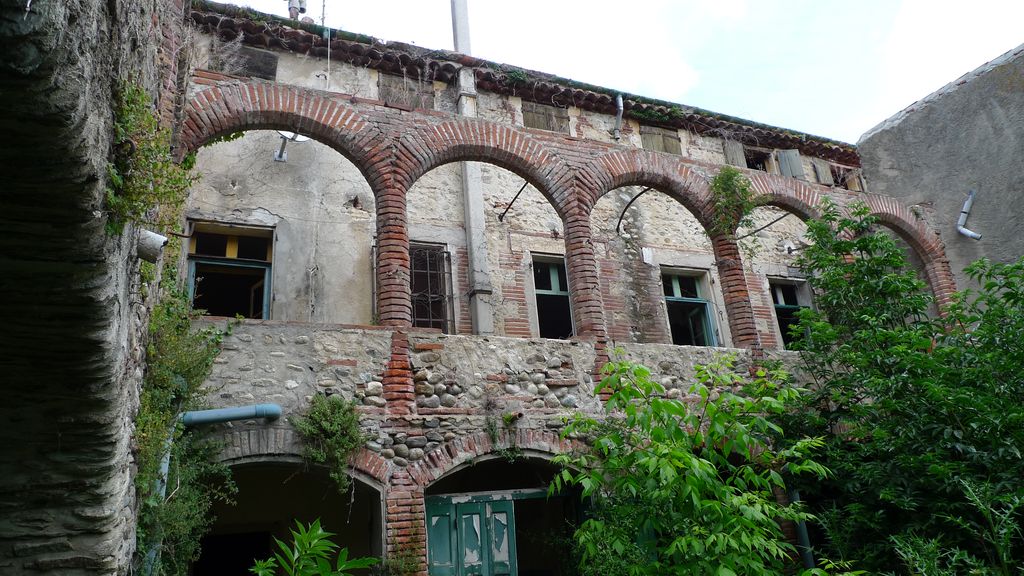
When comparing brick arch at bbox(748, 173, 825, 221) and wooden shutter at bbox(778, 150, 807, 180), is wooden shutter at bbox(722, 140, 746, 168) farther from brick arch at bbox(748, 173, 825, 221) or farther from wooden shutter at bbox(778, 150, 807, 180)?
brick arch at bbox(748, 173, 825, 221)

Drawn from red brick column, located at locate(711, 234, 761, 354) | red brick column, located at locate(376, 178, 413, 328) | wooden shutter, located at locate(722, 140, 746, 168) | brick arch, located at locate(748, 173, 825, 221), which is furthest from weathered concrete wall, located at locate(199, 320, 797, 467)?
wooden shutter, located at locate(722, 140, 746, 168)

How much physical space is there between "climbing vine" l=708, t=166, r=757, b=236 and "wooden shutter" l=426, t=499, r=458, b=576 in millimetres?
5024

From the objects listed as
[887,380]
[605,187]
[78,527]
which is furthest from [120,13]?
[887,380]

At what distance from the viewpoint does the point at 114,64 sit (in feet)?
10.2

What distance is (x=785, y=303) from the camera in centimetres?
1379

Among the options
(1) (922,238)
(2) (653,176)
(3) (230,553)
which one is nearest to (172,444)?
(3) (230,553)

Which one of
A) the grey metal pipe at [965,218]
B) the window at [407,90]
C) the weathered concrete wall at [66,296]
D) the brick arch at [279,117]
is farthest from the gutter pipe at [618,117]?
the weathered concrete wall at [66,296]

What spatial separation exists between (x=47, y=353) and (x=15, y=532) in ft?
4.15

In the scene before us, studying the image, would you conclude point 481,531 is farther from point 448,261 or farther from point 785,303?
point 785,303

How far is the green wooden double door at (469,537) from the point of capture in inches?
291

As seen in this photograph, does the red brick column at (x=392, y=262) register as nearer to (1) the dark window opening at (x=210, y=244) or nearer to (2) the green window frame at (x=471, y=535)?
(2) the green window frame at (x=471, y=535)

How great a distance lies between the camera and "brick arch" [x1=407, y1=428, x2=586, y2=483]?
7.00m

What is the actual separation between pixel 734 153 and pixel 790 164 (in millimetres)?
1143

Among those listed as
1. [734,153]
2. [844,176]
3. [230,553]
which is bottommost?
[230,553]
